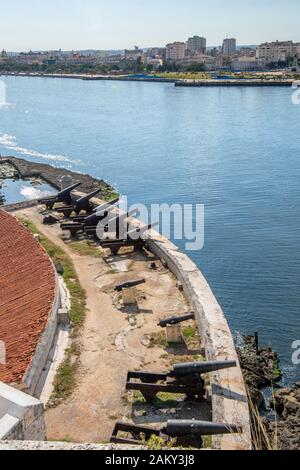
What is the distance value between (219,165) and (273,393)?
133 ft

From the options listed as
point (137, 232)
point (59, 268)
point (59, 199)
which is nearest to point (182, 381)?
point (59, 268)

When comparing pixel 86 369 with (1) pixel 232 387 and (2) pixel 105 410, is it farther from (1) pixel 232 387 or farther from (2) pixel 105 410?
(1) pixel 232 387

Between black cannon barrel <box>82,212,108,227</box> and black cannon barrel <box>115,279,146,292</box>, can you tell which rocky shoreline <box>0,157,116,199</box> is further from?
black cannon barrel <box>115,279,146,292</box>

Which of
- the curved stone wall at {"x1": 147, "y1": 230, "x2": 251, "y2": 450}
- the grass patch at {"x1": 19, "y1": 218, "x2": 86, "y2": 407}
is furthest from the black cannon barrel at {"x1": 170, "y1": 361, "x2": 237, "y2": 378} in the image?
the grass patch at {"x1": 19, "y1": 218, "x2": 86, "y2": 407}

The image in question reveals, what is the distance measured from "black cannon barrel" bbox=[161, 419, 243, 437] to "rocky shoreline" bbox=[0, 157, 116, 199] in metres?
33.6

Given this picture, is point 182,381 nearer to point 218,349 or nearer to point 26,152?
point 218,349

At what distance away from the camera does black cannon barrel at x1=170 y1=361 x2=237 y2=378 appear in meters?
12.6

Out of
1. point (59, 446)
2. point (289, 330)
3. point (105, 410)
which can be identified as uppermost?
point (59, 446)

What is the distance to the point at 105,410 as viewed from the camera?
12727 millimetres

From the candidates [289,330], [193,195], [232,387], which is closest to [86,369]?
[232,387]
